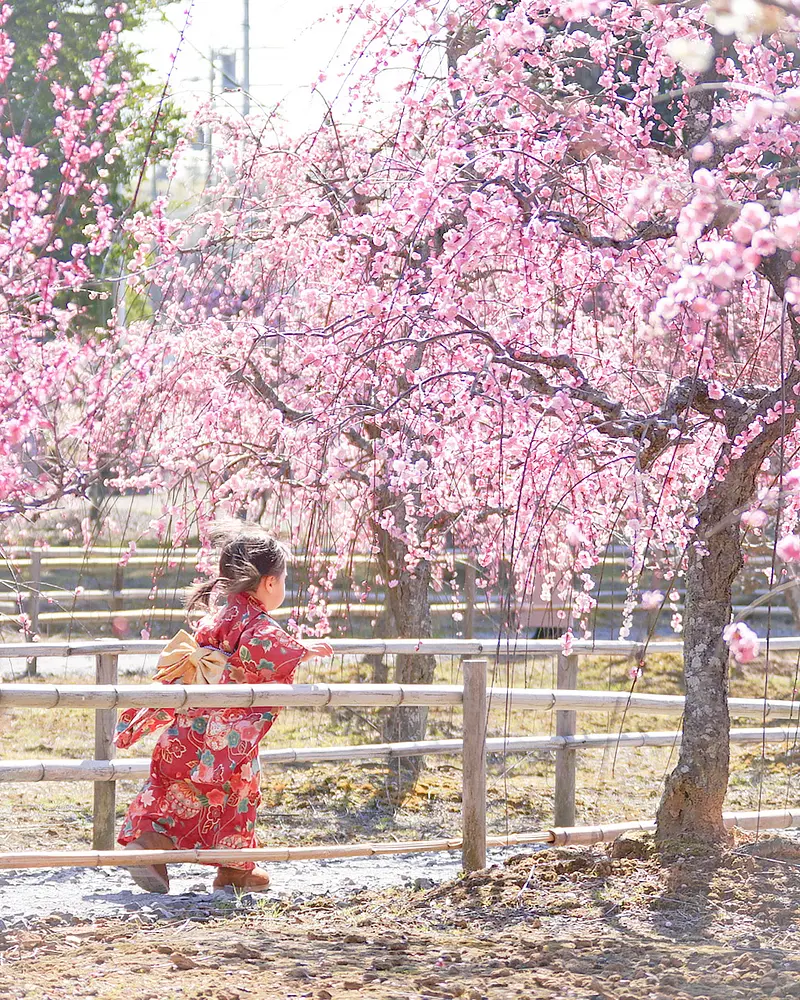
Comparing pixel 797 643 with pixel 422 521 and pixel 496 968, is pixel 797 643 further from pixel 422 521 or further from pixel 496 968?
pixel 496 968

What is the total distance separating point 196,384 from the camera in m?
6.83

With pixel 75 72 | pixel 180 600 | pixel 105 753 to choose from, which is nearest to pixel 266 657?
pixel 105 753

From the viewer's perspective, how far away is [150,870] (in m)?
4.03

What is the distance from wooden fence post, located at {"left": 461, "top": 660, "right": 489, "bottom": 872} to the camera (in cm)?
422

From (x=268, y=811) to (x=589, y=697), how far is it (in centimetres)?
255

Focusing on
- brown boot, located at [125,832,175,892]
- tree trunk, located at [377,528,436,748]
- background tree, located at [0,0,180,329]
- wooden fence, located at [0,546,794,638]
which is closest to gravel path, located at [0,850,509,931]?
brown boot, located at [125,832,175,892]

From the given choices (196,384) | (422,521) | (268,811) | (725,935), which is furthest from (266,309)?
(725,935)

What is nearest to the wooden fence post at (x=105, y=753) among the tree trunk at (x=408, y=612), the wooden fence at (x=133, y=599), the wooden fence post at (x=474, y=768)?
the wooden fence post at (x=474, y=768)

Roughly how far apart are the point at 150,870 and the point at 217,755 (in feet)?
1.36

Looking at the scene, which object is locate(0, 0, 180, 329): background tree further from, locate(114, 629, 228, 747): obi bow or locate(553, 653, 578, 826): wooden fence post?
locate(114, 629, 228, 747): obi bow

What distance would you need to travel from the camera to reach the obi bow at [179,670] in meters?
4.15

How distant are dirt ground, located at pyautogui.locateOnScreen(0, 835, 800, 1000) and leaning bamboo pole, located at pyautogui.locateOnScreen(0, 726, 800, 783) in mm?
530

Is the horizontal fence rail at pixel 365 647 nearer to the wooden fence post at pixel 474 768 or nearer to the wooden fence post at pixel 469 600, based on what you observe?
the wooden fence post at pixel 474 768

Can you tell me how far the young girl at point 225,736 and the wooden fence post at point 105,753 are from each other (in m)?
0.64
